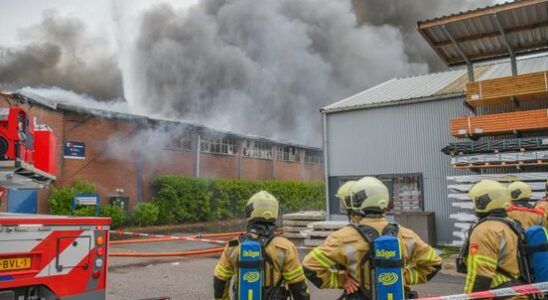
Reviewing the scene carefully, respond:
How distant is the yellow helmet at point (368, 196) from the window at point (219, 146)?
20007 mm

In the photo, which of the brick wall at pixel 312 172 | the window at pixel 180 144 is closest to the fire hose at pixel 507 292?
the window at pixel 180 144

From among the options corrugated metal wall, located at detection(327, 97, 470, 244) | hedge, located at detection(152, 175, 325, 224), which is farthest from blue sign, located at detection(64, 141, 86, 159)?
corrugated metal wall, located at detection(327, 97, 470, 244)

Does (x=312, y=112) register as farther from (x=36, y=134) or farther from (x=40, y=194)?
(x=36, y=134)

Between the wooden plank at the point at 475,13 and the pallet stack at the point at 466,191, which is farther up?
the wooden plank at the point at 475,13

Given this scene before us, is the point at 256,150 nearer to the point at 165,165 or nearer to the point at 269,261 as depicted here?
the point at 165,165

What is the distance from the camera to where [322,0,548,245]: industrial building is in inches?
439

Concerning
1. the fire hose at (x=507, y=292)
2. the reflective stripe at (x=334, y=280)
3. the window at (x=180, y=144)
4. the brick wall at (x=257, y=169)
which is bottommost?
the fire hose at (x=507, y=292)

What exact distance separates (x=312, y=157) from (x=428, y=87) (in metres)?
17.7

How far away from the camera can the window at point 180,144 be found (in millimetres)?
20922

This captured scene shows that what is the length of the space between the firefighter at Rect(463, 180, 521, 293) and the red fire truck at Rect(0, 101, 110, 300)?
3145 mm

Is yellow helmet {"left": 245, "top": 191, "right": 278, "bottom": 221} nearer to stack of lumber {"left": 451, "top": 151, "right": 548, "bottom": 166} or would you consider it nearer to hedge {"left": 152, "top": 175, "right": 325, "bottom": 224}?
stack of lumber {"left": 451, "top": 151, "right": 548, "bottom": 166}

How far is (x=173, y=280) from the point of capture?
802 centimetres

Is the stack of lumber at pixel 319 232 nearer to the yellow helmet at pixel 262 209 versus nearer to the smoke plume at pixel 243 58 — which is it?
the smoke plume at pixel 243 58

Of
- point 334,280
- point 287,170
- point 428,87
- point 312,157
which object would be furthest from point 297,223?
point 312,157
